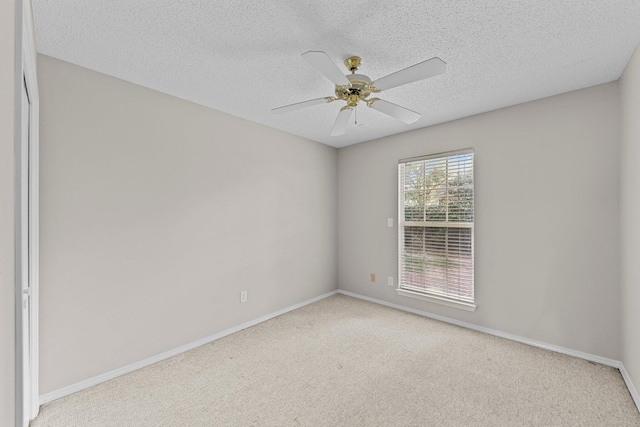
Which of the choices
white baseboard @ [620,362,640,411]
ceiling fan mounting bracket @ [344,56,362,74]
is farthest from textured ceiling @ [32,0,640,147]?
white baseboard @ [620,362,640,411]

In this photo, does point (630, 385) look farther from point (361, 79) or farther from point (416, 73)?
point (361, 79)

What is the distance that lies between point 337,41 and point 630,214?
2414 millimetres

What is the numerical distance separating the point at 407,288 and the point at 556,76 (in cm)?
262

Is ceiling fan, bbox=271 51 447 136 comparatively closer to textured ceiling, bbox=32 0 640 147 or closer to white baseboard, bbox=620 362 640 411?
textured ceiling, bbox=32 0 640 147

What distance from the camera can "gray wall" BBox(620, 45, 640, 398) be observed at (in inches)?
78.0

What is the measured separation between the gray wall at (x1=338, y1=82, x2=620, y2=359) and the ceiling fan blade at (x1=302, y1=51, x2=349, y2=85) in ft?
6.63

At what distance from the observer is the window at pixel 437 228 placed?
327 centimetres

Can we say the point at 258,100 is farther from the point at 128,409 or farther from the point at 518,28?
the point at 128,409

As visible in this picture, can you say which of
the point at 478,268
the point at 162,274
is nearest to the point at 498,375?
the point at 478,268

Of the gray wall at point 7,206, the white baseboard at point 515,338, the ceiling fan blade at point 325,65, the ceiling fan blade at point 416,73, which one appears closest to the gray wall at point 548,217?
the white baseboard at point 515,338

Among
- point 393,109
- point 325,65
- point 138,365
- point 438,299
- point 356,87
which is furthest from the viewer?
point 438,299

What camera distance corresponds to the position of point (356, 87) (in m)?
1.98

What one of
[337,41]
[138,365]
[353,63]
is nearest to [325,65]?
[337,41]

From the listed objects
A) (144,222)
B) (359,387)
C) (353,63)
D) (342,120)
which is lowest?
(359,387)
